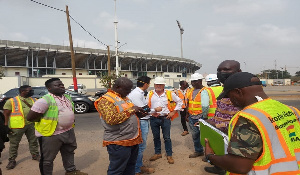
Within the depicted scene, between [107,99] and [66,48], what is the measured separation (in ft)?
150

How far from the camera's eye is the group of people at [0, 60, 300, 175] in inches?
53.6

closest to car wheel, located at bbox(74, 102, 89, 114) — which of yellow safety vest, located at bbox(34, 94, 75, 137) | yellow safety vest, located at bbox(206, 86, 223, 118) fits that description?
yellow safety vest, located at bbox(34, 94, 75, 137)

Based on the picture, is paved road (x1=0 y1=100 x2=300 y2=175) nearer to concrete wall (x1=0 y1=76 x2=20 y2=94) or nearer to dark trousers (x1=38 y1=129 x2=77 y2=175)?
dark trousers (x1=38 y1=129 x2=77 y2=175)

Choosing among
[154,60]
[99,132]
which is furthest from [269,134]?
[154,60]

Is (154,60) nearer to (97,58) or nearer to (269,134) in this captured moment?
(97,58)

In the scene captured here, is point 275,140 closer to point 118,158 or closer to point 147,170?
point 118,158

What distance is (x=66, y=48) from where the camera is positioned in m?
44.8

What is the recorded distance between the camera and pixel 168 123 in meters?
4.79

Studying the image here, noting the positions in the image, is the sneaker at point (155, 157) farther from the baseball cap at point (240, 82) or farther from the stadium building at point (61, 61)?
the stadium building at point (61, 61)

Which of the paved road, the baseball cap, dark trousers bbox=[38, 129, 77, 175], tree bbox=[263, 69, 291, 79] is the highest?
tree bbox=[263, 69, 291, 79]

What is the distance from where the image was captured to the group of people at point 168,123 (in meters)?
1.36

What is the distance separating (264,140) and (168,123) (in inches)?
138

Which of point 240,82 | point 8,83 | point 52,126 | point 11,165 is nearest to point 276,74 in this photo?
point 8,83

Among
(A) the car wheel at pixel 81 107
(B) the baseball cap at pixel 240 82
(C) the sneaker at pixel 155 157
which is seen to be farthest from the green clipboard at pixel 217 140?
(A) the car wheel at pixel 81 107
